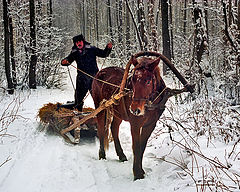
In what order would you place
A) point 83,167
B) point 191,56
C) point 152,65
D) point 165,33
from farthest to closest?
1. point 165,33
2. point 191,56
3. point 83,167
4. point 152,65

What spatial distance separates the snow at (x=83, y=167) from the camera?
3242 millimetres

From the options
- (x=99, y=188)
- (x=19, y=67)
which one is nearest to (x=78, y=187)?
(x=99, y=188)

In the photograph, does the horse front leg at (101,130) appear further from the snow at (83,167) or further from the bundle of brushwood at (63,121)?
the bundle of brushwood at (63,121)

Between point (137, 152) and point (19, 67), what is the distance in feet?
40.8

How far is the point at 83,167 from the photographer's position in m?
4.05

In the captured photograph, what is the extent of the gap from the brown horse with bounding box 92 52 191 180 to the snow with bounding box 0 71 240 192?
269 mm

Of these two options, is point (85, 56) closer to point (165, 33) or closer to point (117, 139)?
point (117, 139)

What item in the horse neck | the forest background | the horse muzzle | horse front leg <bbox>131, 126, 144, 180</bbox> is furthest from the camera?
the forest background

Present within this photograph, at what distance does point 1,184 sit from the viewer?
322 centimetres

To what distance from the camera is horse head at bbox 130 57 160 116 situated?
3051mm

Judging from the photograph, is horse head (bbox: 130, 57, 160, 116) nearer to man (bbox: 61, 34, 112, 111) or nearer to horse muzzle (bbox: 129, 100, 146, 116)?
horse muzzle (bbox: 129, 100, 146, 116)

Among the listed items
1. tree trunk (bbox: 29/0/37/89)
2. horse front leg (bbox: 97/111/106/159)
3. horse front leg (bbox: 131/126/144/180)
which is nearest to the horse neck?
horse front leg (bbox: 131/126/144/180)

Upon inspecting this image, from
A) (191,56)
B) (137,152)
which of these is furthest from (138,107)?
(191,56)

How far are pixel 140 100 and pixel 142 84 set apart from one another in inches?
8.4
